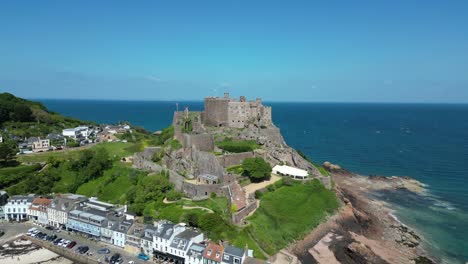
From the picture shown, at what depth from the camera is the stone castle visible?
5272 centimetres

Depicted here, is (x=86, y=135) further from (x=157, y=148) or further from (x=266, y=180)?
(x=266, y=180)

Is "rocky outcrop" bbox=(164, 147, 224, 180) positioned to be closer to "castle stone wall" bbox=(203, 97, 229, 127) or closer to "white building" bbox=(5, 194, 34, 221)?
"castle stone wall" bbox=(203, 97, 229, 127)

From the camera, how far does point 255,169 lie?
42.2 m

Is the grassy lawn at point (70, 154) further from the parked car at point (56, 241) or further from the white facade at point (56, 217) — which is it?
the parked car at point (56, 241)

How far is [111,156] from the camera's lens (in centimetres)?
5475

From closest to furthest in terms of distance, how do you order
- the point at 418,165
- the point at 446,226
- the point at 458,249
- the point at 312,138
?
the point at 458,249, the point at 446,226, the point at 418,165, the point at 312,138

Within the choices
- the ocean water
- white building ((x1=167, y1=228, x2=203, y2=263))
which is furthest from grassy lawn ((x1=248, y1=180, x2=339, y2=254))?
the ocean water

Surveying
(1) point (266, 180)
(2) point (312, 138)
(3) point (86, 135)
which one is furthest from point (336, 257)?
(2) point (312, 138)

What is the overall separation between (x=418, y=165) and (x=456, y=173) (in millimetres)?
8344

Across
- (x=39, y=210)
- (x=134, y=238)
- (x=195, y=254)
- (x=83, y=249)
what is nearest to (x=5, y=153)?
(x=39, y=210)

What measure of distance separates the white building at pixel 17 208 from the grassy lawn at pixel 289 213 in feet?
90.0

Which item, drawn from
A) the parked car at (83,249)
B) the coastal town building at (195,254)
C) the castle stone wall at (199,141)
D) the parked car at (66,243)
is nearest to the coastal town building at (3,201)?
the parked car at (66,243)

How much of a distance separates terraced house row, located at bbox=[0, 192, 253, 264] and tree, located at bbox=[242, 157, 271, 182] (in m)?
11.9

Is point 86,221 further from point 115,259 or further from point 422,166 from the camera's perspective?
point 422,166
